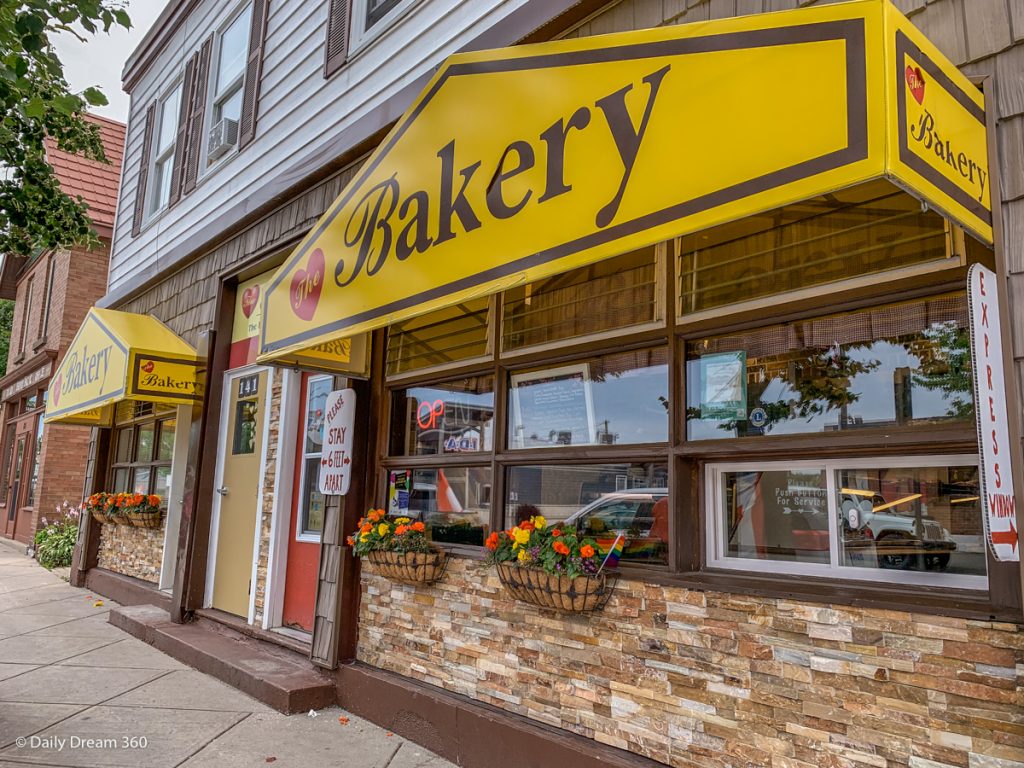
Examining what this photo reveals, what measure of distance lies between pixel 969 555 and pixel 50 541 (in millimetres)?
13058

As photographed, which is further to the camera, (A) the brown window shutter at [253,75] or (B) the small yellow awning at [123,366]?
(A) the brown window shutter at [253,75]

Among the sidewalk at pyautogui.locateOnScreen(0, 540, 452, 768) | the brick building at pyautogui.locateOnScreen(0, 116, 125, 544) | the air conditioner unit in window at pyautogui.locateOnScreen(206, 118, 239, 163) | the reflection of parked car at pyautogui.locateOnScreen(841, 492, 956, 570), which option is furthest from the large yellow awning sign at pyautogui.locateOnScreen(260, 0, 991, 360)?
the brick building at pyautogui.locateOnScreen(0, 116, 125, 544)

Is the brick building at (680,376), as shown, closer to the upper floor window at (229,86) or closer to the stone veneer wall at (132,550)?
the upper floor window at (229,86)

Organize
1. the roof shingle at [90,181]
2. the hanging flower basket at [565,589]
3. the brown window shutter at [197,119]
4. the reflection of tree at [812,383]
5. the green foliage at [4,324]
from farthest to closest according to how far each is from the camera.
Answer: the green foliage at [4,324], the roof shingle at [90,181], the brown window shutter at [197,119], the hanging flower basket at [565,589], the reflection of tree at [812,383]

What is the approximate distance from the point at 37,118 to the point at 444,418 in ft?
13.1

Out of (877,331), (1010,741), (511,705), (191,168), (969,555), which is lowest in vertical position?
(511,705)

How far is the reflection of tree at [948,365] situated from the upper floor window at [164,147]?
355 inches

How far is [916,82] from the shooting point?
6.06 feet

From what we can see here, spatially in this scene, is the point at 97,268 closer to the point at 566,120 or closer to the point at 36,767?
the point at 36,767

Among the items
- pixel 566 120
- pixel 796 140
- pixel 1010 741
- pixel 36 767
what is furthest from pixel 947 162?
pixel 36 767

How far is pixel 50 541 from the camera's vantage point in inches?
464

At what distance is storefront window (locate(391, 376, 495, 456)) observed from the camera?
4320mm

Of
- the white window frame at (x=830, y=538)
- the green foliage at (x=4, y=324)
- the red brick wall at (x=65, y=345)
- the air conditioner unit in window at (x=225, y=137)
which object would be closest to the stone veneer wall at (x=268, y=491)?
the air conditioner unit in window at (x=225, y=137)

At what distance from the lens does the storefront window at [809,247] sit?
8.53 feet
